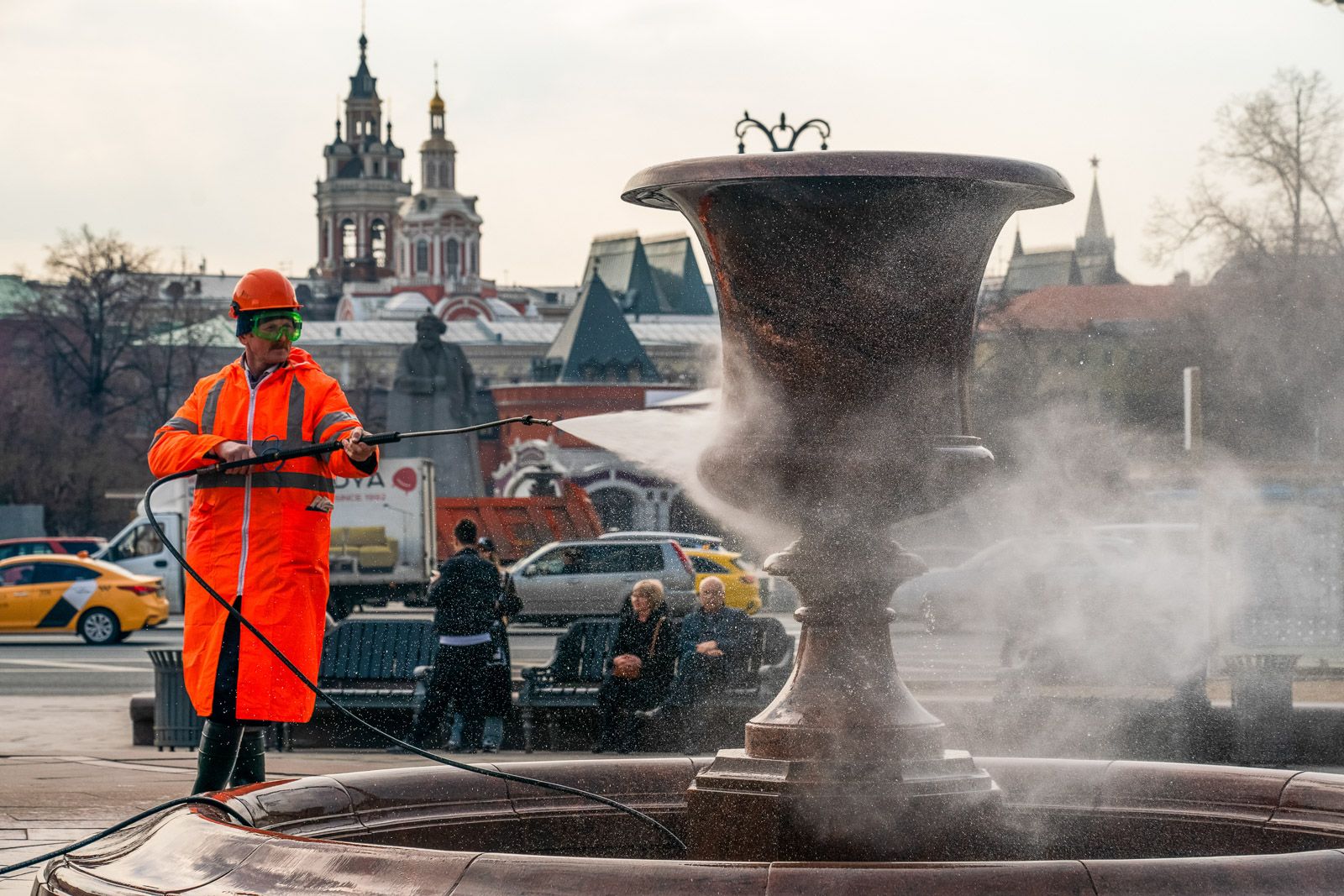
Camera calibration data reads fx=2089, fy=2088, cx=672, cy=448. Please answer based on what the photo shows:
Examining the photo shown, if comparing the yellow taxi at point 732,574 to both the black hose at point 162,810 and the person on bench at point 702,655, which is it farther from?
the black hose at point 162,810

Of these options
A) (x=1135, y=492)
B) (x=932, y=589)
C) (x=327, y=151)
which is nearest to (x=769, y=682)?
(x=1135, y=492)

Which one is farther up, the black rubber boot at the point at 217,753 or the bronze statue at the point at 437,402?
the bronze statue at the point at 437,402

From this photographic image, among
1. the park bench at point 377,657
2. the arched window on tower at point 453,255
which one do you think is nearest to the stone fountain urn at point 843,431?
the park bench at point 377,657

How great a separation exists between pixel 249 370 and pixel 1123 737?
21.9 feet

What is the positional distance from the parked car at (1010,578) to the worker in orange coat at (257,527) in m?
9.32

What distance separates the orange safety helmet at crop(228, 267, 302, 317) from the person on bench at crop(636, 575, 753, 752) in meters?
6.77

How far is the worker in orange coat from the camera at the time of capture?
16.3 feet

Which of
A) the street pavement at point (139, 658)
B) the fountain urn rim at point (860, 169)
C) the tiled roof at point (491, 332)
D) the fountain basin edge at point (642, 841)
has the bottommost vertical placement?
the street pavement at point (139, 658)

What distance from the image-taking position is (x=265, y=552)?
197 inches

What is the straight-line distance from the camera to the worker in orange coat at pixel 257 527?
4977 millimetres

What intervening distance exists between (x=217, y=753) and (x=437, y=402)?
46.3 m

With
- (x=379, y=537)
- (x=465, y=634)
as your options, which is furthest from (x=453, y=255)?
(x=465, y=634)

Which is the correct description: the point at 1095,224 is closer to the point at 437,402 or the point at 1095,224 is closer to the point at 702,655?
the point at 437,402

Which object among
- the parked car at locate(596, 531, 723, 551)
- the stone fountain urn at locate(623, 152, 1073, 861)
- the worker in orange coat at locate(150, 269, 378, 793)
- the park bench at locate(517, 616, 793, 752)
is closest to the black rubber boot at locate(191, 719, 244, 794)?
the worker in orange coat at locate(150, 269, 378, 793)
